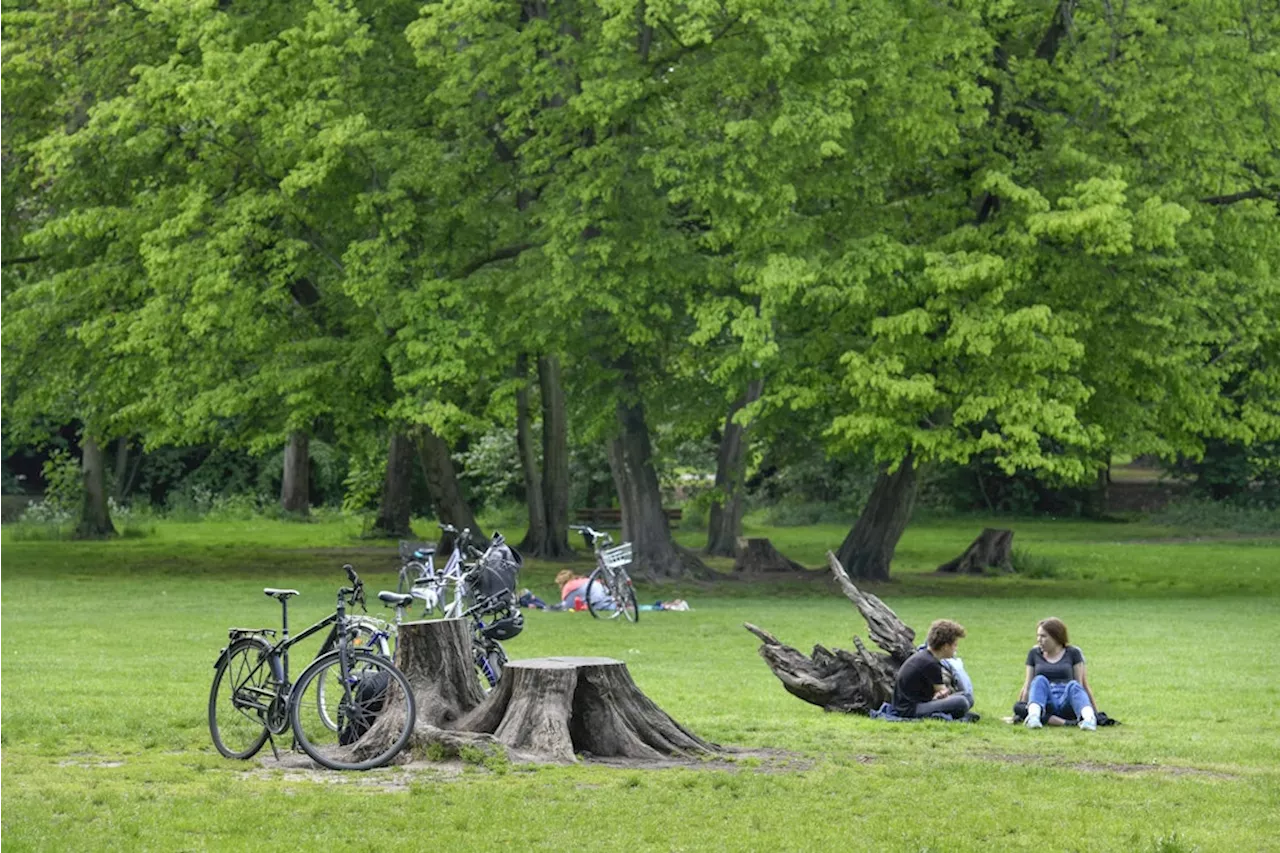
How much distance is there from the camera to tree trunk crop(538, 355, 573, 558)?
37.8m

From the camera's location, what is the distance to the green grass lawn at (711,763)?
1076 centimetres

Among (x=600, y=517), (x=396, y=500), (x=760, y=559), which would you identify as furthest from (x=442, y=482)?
(x=600, y=517)

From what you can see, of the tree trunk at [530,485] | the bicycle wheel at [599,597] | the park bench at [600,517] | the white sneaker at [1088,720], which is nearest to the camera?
the white sneaker at [1088,720]

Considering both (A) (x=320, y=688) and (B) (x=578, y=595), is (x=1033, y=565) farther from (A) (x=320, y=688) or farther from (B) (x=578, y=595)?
(A) (x=320, y=688)

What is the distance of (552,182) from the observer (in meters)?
31.5

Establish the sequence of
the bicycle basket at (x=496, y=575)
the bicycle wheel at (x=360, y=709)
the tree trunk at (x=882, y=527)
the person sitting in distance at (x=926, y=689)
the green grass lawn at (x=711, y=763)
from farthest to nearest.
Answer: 1. the tree trunk at (x=882, y=527)
2. the bicycle basket at (x=496, y=575)
3. the person sitting in distance at (x=926, y=689)
4. the bicycle wheel at (x=360, y=709)
5. the green grass lawn at (x=711, y=763)

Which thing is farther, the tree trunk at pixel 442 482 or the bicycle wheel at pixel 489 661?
the tree trunk at pixel 442 482

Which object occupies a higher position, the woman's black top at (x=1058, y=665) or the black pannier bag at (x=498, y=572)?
the black pannier bag at (x=498, y=572)

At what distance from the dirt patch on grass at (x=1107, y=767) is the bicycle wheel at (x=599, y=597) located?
13193 millimetres

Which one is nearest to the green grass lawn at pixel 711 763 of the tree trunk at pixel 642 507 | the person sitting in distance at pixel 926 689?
the person sitting in distance at pixel 926 689

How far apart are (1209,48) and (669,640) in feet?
41.2

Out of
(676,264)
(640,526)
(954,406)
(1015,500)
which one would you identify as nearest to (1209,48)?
(954,406)

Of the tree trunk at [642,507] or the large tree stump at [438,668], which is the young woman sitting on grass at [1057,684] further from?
the tree trunk at [642,507]

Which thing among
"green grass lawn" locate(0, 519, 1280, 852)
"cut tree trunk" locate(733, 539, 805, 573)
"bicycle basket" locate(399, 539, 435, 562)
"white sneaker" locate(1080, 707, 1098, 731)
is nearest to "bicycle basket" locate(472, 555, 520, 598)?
"green grass lawn" locate(0, 519, 1280, 852)
